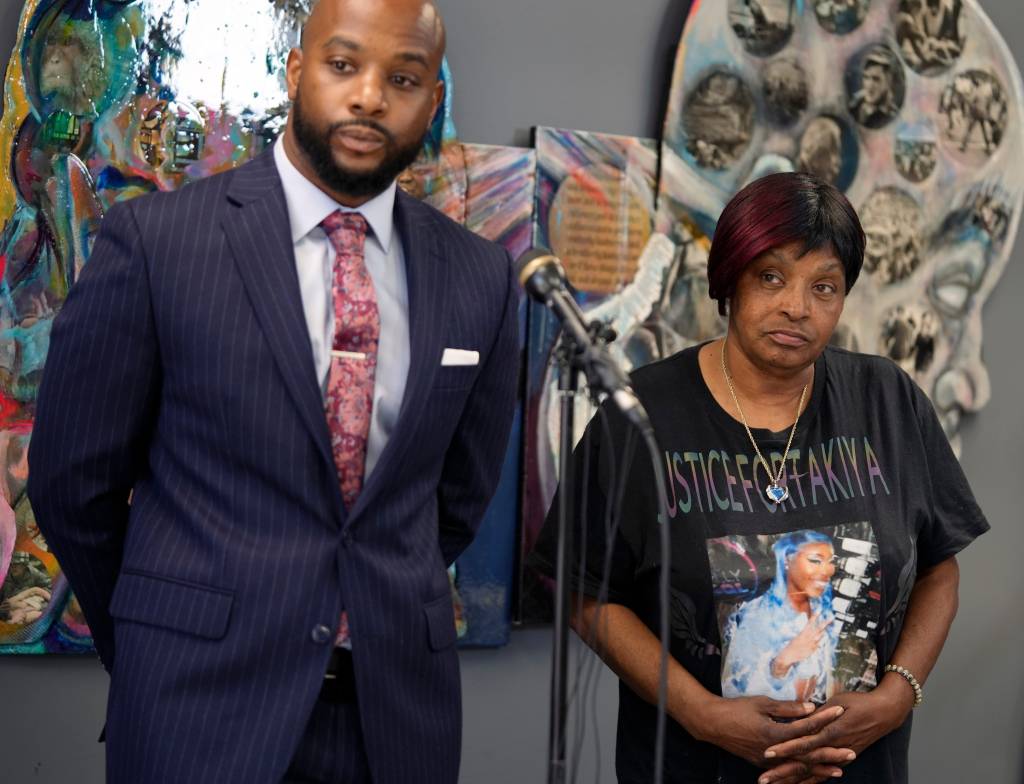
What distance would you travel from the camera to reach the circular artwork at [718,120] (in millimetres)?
3021

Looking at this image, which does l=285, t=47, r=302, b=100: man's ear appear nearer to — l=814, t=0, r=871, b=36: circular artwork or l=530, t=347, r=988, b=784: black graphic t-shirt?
l=530, t=347, r=988, b=784: black graphic t-shirt

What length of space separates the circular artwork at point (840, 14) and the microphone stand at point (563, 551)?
75.4 inches

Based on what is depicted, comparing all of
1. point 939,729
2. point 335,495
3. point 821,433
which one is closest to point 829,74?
point 821,433

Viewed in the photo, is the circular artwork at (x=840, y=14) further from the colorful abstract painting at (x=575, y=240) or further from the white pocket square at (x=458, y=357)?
the white pocket square at (x=458, y=357)

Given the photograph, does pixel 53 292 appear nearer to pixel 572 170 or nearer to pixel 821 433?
pixel 572 170

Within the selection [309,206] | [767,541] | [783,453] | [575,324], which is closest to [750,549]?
[767,541]

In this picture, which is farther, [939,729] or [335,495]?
[939,729]

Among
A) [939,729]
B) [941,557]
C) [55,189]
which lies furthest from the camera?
[939,729]

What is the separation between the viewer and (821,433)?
7.38ft

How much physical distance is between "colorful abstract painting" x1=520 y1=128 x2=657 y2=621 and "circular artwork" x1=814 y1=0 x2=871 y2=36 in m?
0.55

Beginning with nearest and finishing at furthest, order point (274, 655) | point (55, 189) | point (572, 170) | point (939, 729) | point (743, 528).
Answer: point (274, 655) < point (743, 528) < point (55, 189) < point (572, 170) < point (939, 729)

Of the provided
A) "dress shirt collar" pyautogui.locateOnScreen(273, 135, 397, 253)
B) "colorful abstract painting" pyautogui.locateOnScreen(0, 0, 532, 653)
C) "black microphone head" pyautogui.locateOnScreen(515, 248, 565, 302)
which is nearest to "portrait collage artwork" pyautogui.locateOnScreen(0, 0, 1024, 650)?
"colorful abstract painting" pyautogui.locateOnScreen(0, 0, 532, 653)

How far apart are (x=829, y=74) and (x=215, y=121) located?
1481mm

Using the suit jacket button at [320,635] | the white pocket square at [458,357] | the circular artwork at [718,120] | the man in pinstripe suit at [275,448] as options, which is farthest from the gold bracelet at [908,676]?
the circular artwork at [718,120]
